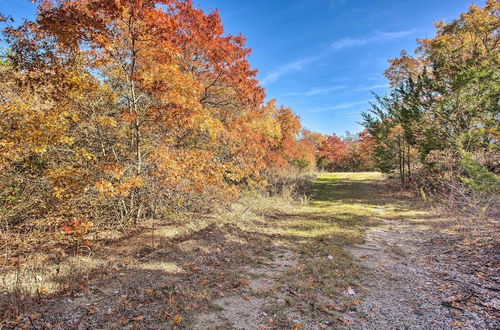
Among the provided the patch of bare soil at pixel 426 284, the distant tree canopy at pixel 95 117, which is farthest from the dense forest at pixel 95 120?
the patch of bare soil at pixel 426 284

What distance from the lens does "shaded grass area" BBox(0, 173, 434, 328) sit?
10.6ft

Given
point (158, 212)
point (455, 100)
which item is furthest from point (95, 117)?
point (455, 100)

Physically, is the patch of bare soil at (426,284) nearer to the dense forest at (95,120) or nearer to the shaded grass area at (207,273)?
the shaded grass area at (207,273)

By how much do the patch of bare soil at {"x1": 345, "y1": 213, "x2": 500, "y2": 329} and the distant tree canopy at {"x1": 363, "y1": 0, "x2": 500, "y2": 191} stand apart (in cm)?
474

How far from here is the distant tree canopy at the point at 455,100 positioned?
9430 millimetres

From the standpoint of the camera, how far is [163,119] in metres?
5.61

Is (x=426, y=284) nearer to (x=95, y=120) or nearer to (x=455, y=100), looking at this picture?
(x=95, y=120)

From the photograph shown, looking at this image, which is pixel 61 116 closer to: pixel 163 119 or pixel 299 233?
pixel 163 119

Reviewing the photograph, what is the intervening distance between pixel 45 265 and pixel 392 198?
14.0m

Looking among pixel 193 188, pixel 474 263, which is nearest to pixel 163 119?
pixel 193 188

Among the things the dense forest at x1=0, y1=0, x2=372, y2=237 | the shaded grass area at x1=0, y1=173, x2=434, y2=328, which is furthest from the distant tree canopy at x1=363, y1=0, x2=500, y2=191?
the dense forest at x1=0, y1=0, x2=372, y2=237

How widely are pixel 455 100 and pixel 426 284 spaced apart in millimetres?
10192

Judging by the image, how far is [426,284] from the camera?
4066mm

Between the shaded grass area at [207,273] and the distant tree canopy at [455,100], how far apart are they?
402 centimetres
